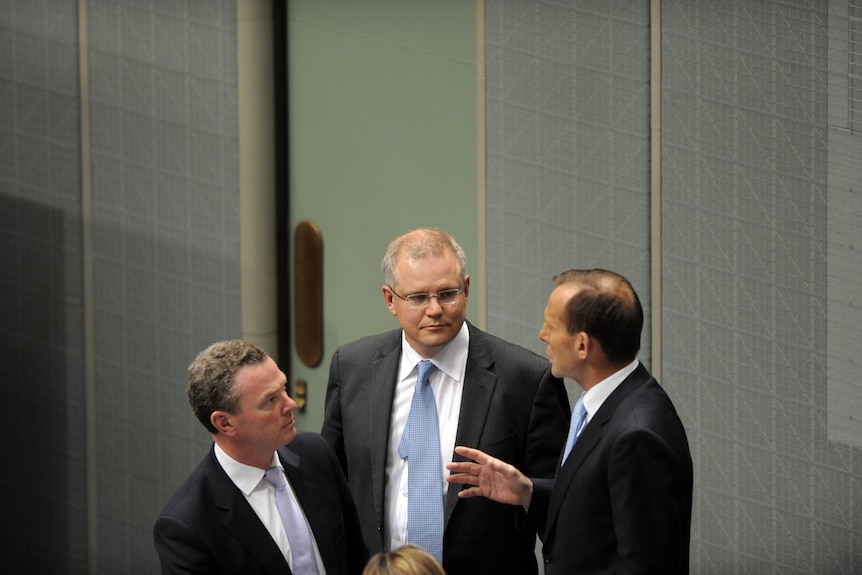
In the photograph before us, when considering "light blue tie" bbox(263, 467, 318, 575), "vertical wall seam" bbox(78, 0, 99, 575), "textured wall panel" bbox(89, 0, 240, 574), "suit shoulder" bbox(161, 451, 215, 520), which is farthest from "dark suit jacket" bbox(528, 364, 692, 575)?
"vertical wall seam" bbox(78, 0, 99, 575)

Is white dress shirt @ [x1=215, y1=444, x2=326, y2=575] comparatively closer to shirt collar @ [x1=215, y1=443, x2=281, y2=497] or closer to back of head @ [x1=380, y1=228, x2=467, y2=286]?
shirt collar @ [x1=215, y1=443, x2=281, y2=497]

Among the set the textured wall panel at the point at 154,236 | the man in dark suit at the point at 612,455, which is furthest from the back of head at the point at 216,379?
the textured wall panel at the point at 154,236

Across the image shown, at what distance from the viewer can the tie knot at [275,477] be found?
2863 mm

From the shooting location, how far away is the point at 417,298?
3.25 meters

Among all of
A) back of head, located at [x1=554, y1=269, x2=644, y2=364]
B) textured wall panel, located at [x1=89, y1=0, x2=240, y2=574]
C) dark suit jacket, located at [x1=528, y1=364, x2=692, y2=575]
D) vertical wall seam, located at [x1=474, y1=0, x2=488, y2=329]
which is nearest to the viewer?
dark suit jacket, located at [x1=528, y1=364, x2=692, y2=575]

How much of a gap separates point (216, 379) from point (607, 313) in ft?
2.79

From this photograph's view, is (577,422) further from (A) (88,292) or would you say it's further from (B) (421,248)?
(A) (88,292)

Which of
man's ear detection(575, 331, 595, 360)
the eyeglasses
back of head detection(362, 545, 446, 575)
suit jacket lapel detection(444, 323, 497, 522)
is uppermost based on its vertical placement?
the eyeglasses

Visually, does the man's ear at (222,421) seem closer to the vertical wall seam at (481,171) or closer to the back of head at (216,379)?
the back of head at (216,379)

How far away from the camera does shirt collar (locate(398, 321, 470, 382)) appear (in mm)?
3352

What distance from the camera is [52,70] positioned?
528 cm

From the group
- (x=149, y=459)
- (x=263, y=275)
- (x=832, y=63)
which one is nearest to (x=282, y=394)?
(x=832, y=63)

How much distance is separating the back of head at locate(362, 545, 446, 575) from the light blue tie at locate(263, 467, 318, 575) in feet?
1.64

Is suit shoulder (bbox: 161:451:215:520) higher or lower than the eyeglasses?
lower
